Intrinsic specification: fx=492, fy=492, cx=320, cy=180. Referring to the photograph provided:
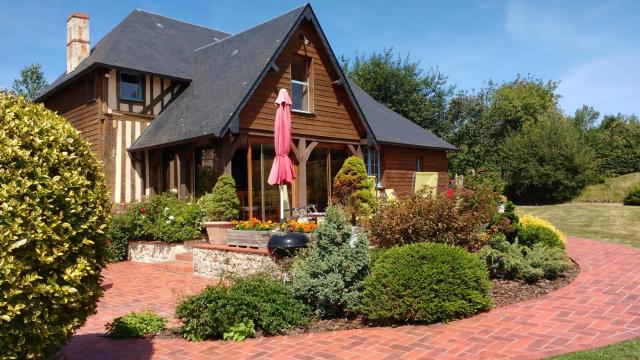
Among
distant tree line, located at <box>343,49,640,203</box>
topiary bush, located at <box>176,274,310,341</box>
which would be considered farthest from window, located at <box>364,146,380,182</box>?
topiary bush, located at <box>176,274,310,341</box>

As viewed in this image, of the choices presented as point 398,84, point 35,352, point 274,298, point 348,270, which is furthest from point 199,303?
point 398,84

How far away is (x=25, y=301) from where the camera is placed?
346 centimetres

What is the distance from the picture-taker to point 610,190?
26.3 metres

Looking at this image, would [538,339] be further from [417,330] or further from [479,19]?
[479,19]

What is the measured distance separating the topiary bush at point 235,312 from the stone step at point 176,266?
4.39 metres

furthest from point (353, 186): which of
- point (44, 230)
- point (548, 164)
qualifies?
point (548, 164)

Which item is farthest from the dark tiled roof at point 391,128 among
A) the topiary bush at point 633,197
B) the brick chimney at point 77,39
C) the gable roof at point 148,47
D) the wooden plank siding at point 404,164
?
the brick chimney at point 77,39

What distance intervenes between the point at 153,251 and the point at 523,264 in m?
8.28

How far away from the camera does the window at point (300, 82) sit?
1487 centimetres

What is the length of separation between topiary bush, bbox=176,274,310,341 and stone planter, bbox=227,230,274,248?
9.58 feet

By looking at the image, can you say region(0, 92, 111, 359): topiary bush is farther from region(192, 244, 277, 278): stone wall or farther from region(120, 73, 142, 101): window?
region(120, 73, 142, 101): window

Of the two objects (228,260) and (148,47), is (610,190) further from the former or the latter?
(228,260)

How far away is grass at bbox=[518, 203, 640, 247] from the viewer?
14198 millimetres

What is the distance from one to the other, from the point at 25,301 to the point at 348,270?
3863mm
